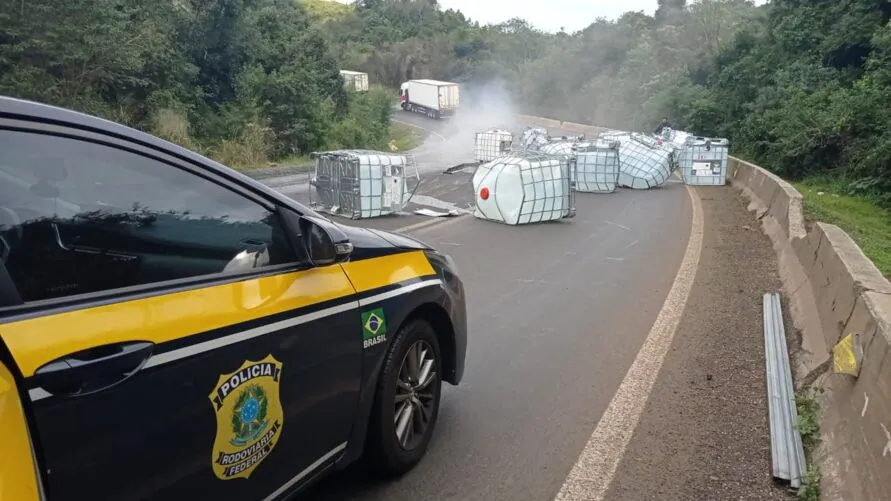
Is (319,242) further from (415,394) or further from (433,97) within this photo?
(433,97)

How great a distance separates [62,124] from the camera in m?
2.12

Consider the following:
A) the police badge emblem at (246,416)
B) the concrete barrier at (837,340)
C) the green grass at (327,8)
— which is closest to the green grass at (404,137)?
the concrete barrier at (837,340)

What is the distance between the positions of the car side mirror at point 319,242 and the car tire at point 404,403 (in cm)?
63

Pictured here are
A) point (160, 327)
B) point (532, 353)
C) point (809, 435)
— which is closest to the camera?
point (160, 327)

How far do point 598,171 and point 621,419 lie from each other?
15149 mm

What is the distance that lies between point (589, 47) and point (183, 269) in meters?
66.9

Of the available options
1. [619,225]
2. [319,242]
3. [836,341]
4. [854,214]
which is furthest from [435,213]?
[319,242]

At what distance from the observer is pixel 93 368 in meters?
1.91

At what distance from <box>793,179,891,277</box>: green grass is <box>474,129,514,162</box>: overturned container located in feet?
32.9

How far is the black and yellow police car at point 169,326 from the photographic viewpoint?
1.85 m

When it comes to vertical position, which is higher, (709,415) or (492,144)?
(492,144)

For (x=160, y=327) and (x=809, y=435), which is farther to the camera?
(x=809, y=435)

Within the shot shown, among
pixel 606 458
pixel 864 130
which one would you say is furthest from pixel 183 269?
pixel 864 130

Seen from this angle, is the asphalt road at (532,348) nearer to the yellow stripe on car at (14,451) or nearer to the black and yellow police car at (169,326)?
the black and yellow police car at (169,326)
